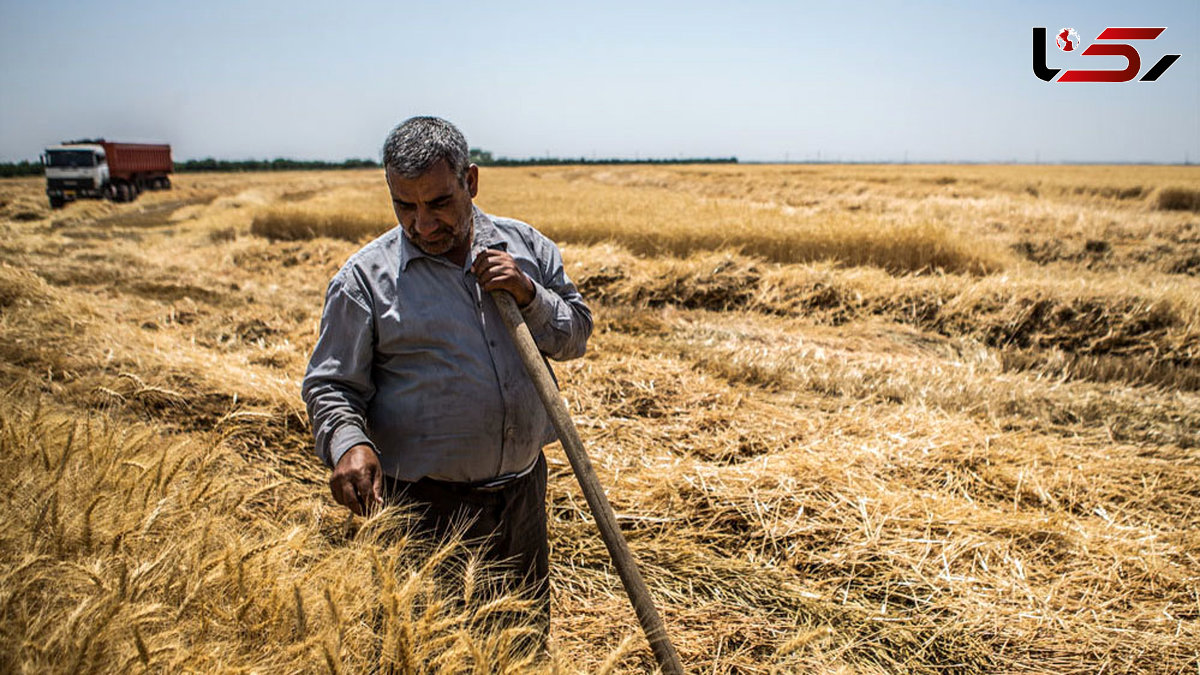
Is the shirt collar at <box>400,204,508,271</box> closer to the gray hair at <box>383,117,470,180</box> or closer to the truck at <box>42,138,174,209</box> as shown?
the gray hair at <box>383,117,470,180</box>

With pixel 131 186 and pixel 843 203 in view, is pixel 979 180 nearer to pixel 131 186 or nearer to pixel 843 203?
pixel 843 203

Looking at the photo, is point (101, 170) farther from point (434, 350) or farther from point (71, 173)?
point (434, 350)

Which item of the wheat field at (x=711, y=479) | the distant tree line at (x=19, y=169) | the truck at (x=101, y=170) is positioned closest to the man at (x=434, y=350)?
the wheat field at (x=711, y=479)

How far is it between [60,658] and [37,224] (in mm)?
23216

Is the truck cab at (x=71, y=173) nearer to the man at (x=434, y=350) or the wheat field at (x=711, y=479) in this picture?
the wheat field at (x=711, y=479)

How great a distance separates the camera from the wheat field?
42.8 inches

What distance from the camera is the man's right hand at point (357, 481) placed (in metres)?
1.48

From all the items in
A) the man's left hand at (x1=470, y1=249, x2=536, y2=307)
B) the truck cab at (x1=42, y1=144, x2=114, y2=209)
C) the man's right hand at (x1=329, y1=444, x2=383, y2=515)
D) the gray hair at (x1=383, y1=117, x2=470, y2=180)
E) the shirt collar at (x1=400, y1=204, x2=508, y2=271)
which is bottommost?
the man's right hand at (x1=329, y1=444, x2=383, y2=515)

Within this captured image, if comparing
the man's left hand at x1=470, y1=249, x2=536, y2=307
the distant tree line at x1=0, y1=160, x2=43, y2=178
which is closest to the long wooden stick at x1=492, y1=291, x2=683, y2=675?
the man's left hand at x1=470, y1=249, x2=536, y2=307

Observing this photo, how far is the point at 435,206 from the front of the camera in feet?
5.22

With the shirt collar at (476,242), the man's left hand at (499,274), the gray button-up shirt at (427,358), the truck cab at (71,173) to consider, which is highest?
the truck cab at (71,173)

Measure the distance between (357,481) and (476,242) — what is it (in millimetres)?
657

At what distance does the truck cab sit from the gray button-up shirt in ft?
96.1

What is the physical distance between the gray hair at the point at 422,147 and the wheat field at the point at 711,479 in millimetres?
746
